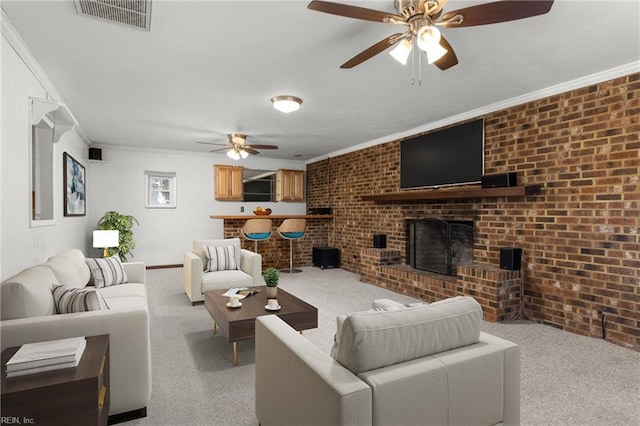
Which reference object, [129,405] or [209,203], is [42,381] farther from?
[209,203]

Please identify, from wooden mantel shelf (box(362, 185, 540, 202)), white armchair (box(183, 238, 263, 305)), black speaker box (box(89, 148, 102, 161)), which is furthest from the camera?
black speaker box (box(89, 148, 102, 161))

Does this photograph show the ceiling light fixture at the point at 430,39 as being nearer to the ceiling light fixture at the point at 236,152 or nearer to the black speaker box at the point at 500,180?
the black speaker box at the point at 500,180

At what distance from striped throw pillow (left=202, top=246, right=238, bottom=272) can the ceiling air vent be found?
9.46ft

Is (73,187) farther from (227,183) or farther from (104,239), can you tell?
(227,183)

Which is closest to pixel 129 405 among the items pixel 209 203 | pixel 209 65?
pixel 209 65

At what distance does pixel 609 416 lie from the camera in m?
2.00

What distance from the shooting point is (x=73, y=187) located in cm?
482

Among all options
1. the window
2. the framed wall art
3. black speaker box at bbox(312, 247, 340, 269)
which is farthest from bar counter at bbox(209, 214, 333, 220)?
the framed wall art

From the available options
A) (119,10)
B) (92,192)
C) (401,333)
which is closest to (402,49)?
(401,333)

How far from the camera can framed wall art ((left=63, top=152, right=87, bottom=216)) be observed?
14.4ft

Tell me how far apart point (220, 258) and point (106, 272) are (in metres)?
→ 1.38

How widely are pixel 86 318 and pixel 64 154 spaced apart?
3.37 meters

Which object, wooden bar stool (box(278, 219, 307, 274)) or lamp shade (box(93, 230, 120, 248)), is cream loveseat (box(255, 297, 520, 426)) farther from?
wooden bar stool (box(278, 219, 307, 274))

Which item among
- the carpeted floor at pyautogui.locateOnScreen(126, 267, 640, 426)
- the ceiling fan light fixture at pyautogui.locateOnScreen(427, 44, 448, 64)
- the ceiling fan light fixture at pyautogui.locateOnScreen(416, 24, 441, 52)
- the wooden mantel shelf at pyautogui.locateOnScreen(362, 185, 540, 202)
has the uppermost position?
the ceiling fan light fixture at pyautogui.locateOnScreen(416, 24, 441, 52)
